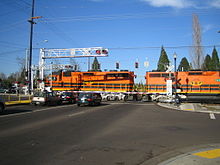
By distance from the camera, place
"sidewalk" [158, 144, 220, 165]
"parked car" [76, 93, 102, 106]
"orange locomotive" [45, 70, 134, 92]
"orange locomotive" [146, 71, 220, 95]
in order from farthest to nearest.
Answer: "orange locomotive" [45, 70, 134, 92], "orange locomotive" [146, 71, 220, 95], "parked car" [76, 93, 102, 106], "sidewalk" [158, 144, 220, 165]

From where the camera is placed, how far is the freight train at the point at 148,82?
83.6 ft

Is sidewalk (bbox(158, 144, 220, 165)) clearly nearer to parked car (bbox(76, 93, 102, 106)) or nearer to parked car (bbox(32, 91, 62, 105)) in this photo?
parked car (bbox(76, 93, 102, 106))

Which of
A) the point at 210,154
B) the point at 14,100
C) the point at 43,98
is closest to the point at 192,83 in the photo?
the point at 43,98

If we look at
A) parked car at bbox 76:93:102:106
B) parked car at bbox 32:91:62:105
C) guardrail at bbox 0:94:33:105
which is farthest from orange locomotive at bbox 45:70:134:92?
parked car at bbox 32:91:62:105

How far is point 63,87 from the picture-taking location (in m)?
31.7

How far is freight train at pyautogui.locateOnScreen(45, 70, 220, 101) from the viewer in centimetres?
2547

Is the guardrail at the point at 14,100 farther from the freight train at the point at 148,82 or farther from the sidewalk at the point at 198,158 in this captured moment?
the sidewalk at the point at 198,158

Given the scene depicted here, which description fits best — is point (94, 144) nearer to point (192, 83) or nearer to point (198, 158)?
point (198, 158)

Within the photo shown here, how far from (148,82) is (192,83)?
6124 millimetres

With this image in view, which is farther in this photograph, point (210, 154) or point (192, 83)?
point (192, 83)

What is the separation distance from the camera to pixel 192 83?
2611cm

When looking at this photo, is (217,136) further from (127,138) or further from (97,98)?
(97,98)

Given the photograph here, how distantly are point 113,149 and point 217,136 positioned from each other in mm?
4839

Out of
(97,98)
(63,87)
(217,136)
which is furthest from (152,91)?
(217,136)
